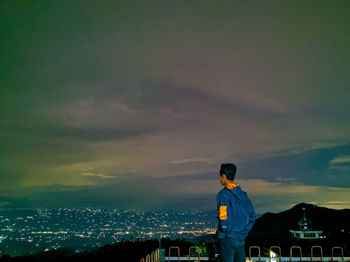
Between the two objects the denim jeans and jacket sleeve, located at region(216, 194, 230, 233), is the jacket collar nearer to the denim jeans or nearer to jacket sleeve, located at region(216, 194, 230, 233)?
jacket sleeve, located at region(216, 194, 230, 233)

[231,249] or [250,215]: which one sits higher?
[250,215]

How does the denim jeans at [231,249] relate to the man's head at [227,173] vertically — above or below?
below

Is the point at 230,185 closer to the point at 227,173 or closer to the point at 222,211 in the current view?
the point at 227,173

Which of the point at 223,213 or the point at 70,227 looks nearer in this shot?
the point at 223,213

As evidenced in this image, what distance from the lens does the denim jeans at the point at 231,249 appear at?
166 inches

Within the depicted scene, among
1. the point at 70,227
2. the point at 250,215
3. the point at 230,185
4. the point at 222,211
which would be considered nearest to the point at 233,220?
the point at 222,211

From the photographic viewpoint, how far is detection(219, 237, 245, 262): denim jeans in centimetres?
421

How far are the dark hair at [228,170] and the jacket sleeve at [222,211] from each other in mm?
370

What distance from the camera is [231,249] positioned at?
4223 mm

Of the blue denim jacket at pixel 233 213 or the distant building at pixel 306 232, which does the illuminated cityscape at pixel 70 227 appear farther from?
the blue denim jacket at pixel 233 213

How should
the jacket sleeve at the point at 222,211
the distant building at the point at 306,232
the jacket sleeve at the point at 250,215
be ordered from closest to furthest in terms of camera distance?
the jacket sleeve at the point at 222,211, the jacket sleeve at the point at 250,215, the distant building at the point at 306,232

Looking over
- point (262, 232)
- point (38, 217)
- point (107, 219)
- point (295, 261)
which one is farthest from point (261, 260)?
point (262, 232)

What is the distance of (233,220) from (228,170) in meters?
0.77

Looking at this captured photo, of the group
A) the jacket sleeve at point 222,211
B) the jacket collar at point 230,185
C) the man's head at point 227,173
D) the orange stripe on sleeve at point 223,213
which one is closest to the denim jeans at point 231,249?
the jacket sleeve at point 222,211
